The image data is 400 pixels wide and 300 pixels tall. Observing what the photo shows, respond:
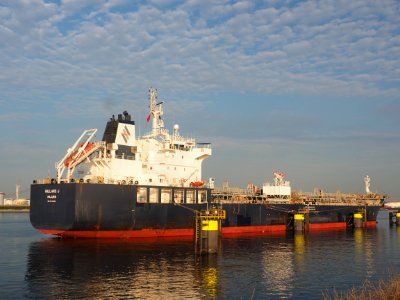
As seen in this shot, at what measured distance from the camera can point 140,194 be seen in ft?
141

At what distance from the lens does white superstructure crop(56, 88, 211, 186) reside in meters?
43.5

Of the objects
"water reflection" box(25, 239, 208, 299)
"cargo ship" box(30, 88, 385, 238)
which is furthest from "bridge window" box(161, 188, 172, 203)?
"water reflection" box(25, 239, 208, 299)

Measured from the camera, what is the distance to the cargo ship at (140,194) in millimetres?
39750

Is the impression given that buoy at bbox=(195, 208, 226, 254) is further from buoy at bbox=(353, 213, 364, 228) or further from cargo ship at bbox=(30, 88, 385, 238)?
buoy at bbox=(353, 213, 364, 228)

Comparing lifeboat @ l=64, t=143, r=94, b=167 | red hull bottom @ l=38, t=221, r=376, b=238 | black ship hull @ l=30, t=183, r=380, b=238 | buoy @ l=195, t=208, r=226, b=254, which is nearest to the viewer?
buoy @ l=195, t=208, r=226, b=254

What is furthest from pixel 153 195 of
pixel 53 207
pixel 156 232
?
pixel 53 207

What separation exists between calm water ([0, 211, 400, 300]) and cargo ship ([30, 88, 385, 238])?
228cm

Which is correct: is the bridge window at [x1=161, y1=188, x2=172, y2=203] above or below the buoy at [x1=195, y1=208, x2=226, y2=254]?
above

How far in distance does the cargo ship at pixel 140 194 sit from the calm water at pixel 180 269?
7.48ft

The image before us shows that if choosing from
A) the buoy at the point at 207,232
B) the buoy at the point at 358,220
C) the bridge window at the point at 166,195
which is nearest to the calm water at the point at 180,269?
the buoy at the point at 207,232

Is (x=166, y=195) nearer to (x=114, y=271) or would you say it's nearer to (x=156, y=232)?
(x=156, y=232)

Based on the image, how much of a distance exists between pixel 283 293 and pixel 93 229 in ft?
73.7

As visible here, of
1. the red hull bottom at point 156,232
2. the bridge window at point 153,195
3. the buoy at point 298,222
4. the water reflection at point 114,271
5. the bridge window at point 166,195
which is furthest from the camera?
the buoy at point 298,222

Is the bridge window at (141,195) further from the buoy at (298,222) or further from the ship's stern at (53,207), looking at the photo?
A: the buoy at (298,222)
